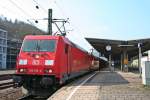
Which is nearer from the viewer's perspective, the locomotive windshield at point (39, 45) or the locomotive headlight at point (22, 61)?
the locomotive headlight at point (22, 61)

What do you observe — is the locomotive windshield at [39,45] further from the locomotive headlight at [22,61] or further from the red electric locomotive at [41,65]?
the locomotive headlight at [22,61]

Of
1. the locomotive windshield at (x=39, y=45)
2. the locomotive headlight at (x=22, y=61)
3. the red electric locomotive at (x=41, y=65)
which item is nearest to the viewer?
the red electric locomotive at (x=41, y=65)

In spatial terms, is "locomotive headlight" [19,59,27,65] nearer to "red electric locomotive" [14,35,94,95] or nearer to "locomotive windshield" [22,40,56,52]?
"red electric locomotive" [14,35,94,95]

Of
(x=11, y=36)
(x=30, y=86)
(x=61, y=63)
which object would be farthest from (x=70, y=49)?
(x=11, y=36)

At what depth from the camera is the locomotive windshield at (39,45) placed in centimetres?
1681

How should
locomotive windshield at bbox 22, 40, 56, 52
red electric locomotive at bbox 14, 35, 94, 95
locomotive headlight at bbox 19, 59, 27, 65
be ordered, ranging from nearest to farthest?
red electric locomotive at bbox 14, 35, 94, 95 < locomotive headlight at bbox 19, 59, 27, 65 < locomotive windshield at bbox 22, 40, 56, 52

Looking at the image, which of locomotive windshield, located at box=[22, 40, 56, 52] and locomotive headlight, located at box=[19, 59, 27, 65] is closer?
locomotive headlight, located at box=[19, 59, 27, 65]

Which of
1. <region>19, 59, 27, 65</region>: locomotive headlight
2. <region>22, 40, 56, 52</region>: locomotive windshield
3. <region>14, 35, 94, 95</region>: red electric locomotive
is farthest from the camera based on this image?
<region>22, 40, 56, 52</region>: locomotive windshield

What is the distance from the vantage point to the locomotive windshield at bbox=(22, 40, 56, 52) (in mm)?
16812

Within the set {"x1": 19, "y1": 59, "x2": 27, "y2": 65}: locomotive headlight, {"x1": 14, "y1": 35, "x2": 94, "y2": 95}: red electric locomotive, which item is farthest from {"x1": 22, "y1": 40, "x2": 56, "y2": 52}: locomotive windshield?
{"x1": 19, "y1": 59, "x2": 27, "y2": 65}: locomotive headlight

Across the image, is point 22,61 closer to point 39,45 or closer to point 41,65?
point 41,65

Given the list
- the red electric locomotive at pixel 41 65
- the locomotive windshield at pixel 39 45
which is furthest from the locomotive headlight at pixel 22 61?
the locomotive windshield at pixel 39 45

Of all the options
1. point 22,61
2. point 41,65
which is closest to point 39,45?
point 22,61

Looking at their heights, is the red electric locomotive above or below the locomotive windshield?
below
